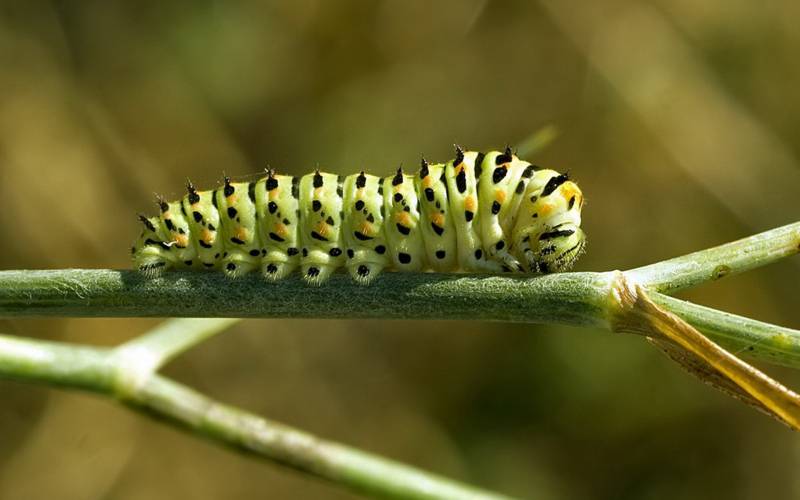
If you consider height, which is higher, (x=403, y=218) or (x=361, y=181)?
(x=361, y=181)

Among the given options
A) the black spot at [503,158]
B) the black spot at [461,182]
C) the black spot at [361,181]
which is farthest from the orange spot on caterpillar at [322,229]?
the black spot at [503,158]

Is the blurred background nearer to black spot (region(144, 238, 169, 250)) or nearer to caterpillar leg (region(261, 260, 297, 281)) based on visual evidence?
black spot (region(144, 238, 169, 250))

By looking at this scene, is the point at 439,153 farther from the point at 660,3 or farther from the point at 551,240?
the point at 551,240

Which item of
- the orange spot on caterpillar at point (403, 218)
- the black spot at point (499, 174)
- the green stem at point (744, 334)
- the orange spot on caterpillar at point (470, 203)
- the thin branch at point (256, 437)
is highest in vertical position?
the black spot at point (499, 174)

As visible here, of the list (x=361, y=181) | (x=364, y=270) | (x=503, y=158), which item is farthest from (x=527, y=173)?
(x=364, y=270)

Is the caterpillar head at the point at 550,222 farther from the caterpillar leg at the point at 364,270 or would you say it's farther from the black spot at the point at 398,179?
the caterpillar leg at the point at 364,270

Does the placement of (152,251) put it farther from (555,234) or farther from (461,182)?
(555,234)
